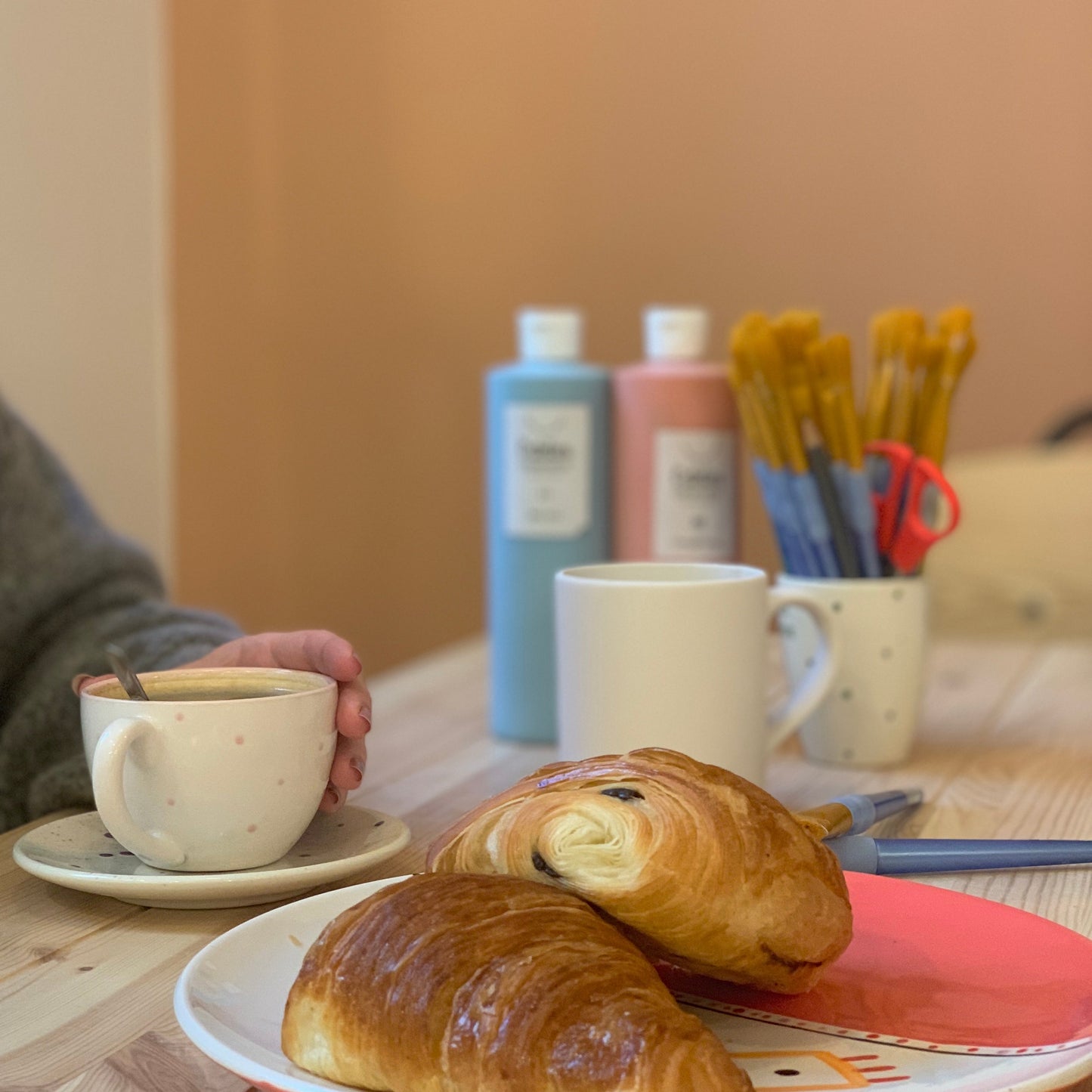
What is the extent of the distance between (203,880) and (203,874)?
0.08ft

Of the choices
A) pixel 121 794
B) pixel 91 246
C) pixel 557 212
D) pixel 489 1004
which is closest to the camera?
pixel 489 1004

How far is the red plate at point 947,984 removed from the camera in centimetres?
38

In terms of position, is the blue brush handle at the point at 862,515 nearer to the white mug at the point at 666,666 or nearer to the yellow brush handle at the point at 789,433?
the yellow brush handle at the point at 789,433

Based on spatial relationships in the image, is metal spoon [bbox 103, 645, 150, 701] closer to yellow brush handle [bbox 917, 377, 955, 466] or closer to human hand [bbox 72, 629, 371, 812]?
human hand [bbox 72, 629, 371, 812]

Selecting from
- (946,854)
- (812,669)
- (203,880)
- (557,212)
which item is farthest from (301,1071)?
(557,212)

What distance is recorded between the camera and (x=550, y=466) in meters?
0.86

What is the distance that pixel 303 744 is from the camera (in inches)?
20.5

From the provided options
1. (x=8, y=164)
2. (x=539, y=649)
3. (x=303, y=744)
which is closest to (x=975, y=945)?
(x=303, y=744)

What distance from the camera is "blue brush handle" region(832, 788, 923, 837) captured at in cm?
61

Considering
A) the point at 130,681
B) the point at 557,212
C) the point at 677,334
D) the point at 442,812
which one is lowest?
the point at 442,812

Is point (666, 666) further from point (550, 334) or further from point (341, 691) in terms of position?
point (550, 334)

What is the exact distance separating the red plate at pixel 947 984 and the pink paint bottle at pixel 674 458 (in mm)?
403

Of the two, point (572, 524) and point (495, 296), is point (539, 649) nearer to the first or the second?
point (572, 524)

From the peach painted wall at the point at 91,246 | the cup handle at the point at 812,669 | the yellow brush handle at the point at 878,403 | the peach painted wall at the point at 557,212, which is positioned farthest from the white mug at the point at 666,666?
the peach painted wall at the point at 557,212
